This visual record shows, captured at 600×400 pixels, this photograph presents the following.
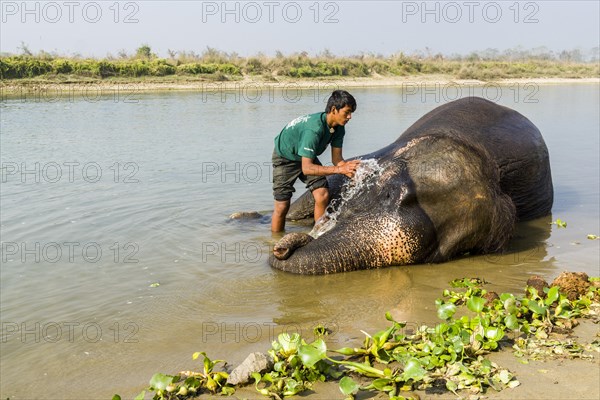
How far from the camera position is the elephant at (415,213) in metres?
6.31

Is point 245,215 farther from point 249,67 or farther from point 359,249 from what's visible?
point 249,67

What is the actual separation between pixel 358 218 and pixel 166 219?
2921 millimetres

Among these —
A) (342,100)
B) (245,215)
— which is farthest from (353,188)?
(245,215)

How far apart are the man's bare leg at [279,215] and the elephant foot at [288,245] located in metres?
1.33

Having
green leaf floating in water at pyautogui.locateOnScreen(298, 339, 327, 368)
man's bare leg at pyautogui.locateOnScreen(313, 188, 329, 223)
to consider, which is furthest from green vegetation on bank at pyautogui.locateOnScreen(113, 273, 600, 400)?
man's bare leg at pyautogui.locateOnScreen(313, 188, 329, 223)

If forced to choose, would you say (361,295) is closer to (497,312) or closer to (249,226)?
(497,312)

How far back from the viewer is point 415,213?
6.35 meters

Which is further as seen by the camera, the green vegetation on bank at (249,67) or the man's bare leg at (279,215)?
the green vegetation on bank at (249,67)

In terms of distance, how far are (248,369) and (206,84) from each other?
30.0 m

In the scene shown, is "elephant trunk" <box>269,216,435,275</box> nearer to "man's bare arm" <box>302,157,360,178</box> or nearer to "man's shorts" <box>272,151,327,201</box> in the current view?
"man's bare arm" <box>302,157,360,178</box>

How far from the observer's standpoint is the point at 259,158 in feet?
42.5

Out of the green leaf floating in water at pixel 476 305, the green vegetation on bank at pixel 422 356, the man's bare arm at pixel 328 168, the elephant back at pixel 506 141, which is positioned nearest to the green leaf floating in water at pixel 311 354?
the green vegetation on bank at pixel 422 356

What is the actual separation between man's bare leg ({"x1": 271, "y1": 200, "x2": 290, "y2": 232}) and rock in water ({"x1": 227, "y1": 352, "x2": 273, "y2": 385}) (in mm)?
3794

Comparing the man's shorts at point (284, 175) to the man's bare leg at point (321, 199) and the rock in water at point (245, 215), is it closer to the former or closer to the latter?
the man's bare leg at point (321, 199)
